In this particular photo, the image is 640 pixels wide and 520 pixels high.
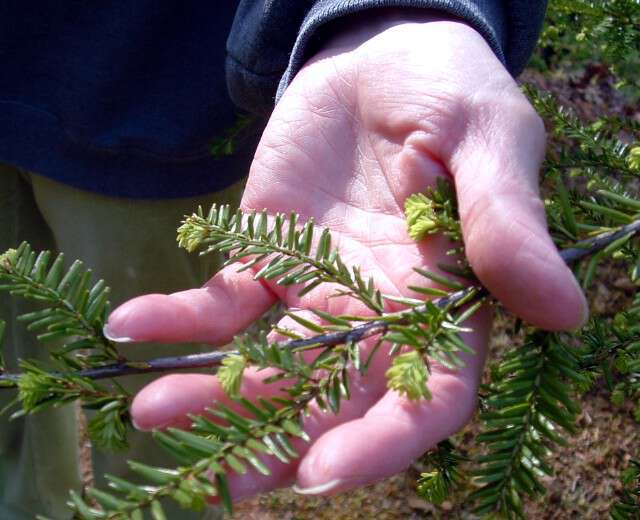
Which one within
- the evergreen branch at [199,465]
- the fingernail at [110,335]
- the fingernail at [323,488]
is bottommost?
the fingernail at [323,488]

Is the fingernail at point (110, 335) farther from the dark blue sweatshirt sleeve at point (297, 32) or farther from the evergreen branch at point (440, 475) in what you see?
the dark blue sweatshirt sleeve at point (297, 32)

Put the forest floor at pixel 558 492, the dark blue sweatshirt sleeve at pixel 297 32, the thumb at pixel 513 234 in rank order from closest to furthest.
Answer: the thumb at pixel 513 234, the dark blue sweatshirt sleeve at pixel 297 32, the forest floor at pixel 558 492

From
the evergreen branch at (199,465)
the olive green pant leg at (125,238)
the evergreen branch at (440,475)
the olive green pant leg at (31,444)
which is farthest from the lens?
the olive green pant leg at (31,444)

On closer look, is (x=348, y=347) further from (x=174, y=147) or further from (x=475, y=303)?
(x=174, y=147)

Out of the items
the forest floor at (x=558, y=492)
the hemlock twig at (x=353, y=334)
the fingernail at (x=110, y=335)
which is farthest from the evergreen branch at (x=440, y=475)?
the forest floor at (x=558, y=492)

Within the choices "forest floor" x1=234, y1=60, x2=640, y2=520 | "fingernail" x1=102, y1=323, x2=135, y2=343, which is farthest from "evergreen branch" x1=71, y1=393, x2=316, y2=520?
"forest floor" x1=234, y1=60, x2=640, y2=520

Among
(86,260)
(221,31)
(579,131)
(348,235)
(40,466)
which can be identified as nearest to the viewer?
(348,235)

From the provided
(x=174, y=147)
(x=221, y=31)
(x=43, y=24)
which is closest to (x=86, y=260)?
(x=174, y=147)
